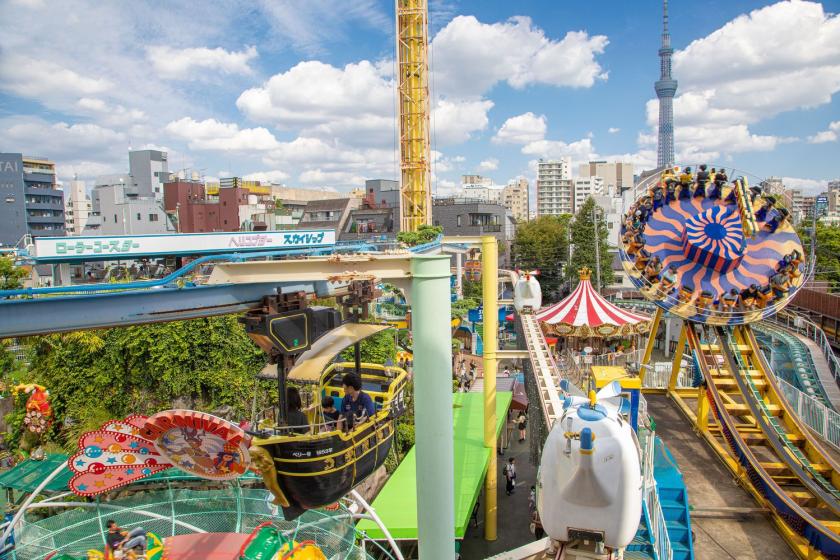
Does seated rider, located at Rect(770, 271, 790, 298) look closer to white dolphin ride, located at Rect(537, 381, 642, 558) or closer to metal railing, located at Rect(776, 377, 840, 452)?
metal railing, located at Rect(776, 377, 840, 452)

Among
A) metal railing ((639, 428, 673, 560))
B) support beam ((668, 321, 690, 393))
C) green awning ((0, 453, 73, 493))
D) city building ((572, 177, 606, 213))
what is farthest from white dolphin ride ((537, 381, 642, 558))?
city building ((572, 177, 606, 213))

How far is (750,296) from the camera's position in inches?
642

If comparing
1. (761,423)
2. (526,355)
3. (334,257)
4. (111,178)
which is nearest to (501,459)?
(526,355)

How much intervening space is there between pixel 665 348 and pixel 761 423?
71.1ft

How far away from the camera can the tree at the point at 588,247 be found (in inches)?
1945

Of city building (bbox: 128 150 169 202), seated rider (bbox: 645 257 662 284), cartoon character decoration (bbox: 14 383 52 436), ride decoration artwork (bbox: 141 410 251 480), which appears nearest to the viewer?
ride decoration artwork (bbox: 141 410 251 480)

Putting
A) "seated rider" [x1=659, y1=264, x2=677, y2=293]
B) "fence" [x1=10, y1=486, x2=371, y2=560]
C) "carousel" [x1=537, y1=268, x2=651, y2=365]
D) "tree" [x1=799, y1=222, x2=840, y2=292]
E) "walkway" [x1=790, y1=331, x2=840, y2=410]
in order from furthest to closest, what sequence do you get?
"tree" [x1=799, y1=222, x2=840, y2=292] → "carousel" [x1=537, y1=268, x2=651, y2=365] → "walkway" [x1=790, y1=331, x2=840, y2=410] → "seated rider" [x1=659, y1=264, x2=677, y2=293] → "fence" [x1=10, y1=486, x2=371, y2=560]

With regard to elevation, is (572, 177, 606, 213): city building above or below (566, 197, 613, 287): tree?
above

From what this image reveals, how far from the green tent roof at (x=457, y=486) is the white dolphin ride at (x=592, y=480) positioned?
3.38m

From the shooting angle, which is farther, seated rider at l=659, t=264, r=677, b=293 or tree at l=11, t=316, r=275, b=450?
seated rider at l=659, t=264, r=677, b=293

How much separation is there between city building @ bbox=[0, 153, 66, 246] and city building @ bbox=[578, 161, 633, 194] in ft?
408

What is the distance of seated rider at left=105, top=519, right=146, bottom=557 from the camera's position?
27.3ft

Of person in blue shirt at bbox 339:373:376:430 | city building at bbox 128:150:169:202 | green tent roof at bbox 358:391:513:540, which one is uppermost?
city building at bbox 128:150:169:202

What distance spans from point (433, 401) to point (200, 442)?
443 cm
